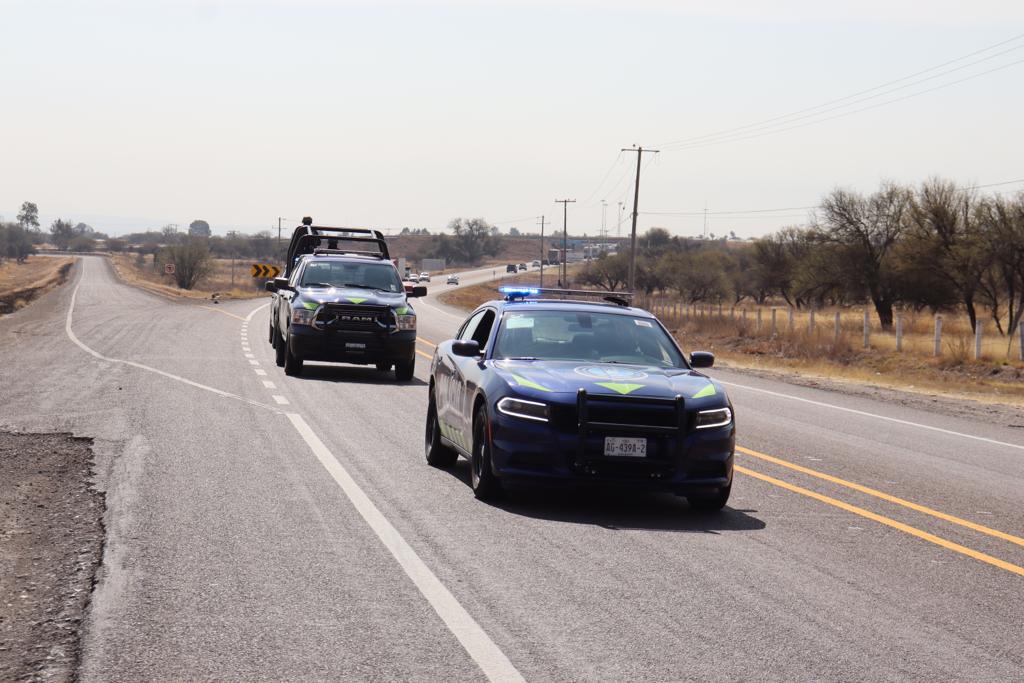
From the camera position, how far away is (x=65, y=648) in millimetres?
5754

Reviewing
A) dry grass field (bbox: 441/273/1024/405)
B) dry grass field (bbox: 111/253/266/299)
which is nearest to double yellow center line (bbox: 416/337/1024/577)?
dry grass field (bbox: 441/273/1024/405)

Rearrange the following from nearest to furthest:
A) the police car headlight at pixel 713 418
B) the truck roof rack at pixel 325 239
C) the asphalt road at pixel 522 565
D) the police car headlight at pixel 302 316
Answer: the asphalt road at pixel 522 565
the police car headlight at pixel 713 418
the police car headlight at pixel 302 316
the truck roof rack at pixel 325 239

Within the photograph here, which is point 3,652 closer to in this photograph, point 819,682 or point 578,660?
point 578,660

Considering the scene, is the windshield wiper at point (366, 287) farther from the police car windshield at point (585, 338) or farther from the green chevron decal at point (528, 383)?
the green chevron decal at point (528, 383)

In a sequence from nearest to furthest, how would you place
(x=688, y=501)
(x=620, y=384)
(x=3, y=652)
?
(x=3, y=652) < (x=620, y=384) < (x=688, y=501)

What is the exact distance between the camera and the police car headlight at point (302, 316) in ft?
68.6

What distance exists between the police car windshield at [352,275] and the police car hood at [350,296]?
16.1 inches

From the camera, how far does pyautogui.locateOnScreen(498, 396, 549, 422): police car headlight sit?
9.31 meters

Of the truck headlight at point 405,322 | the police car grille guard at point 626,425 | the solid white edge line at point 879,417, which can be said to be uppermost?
the police car grille guard at point 626,425

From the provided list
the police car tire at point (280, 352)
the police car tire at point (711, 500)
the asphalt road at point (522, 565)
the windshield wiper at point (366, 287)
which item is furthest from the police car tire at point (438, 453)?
the police car tire at point (280, 352)

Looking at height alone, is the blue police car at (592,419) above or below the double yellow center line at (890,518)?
above

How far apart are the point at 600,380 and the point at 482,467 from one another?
3.59 feet

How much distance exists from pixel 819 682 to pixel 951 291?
53.3m

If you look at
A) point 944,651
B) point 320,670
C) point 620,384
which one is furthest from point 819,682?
point 620,384
